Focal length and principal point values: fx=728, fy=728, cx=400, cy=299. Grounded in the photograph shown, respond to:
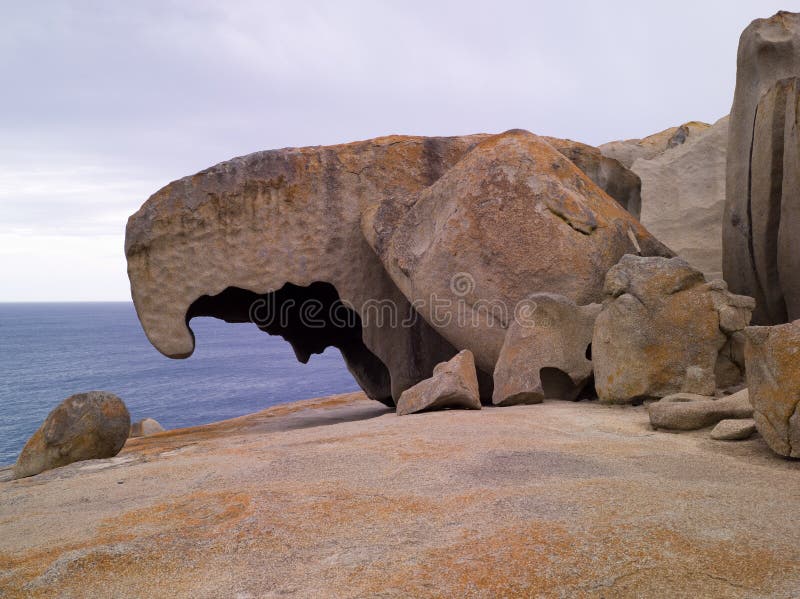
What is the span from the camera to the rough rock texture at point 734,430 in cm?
355

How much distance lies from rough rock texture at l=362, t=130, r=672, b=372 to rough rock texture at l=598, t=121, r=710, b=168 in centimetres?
548

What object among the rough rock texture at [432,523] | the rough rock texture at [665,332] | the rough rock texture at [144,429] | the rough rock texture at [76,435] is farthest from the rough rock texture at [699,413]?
the rough rock texture at [144,429]

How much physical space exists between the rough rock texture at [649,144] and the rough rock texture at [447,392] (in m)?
7.75

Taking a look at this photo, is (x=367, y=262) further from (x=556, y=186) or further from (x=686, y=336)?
(x=686, y=336)

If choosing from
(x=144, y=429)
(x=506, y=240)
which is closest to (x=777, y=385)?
(x=506, y=240)

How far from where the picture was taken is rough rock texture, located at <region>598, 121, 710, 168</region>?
12.2m

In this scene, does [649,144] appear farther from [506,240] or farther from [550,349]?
[550,349]

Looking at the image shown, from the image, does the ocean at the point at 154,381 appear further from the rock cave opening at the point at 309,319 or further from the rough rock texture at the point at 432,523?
the rough rock texture at the point at 432,523

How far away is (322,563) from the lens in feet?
7.16

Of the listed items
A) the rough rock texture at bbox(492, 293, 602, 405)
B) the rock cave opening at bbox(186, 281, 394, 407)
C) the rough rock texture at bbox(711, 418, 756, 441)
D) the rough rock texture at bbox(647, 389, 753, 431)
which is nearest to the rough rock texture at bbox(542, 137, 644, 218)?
the rock cave opening at bbox(186, 281, 394, 407)

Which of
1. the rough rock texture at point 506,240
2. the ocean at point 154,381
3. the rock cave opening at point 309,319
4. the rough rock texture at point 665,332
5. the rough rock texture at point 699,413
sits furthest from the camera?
the ocean at point 154,381

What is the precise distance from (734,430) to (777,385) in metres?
0.42

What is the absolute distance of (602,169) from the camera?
9336mm

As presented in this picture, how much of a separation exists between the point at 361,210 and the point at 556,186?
265cm
